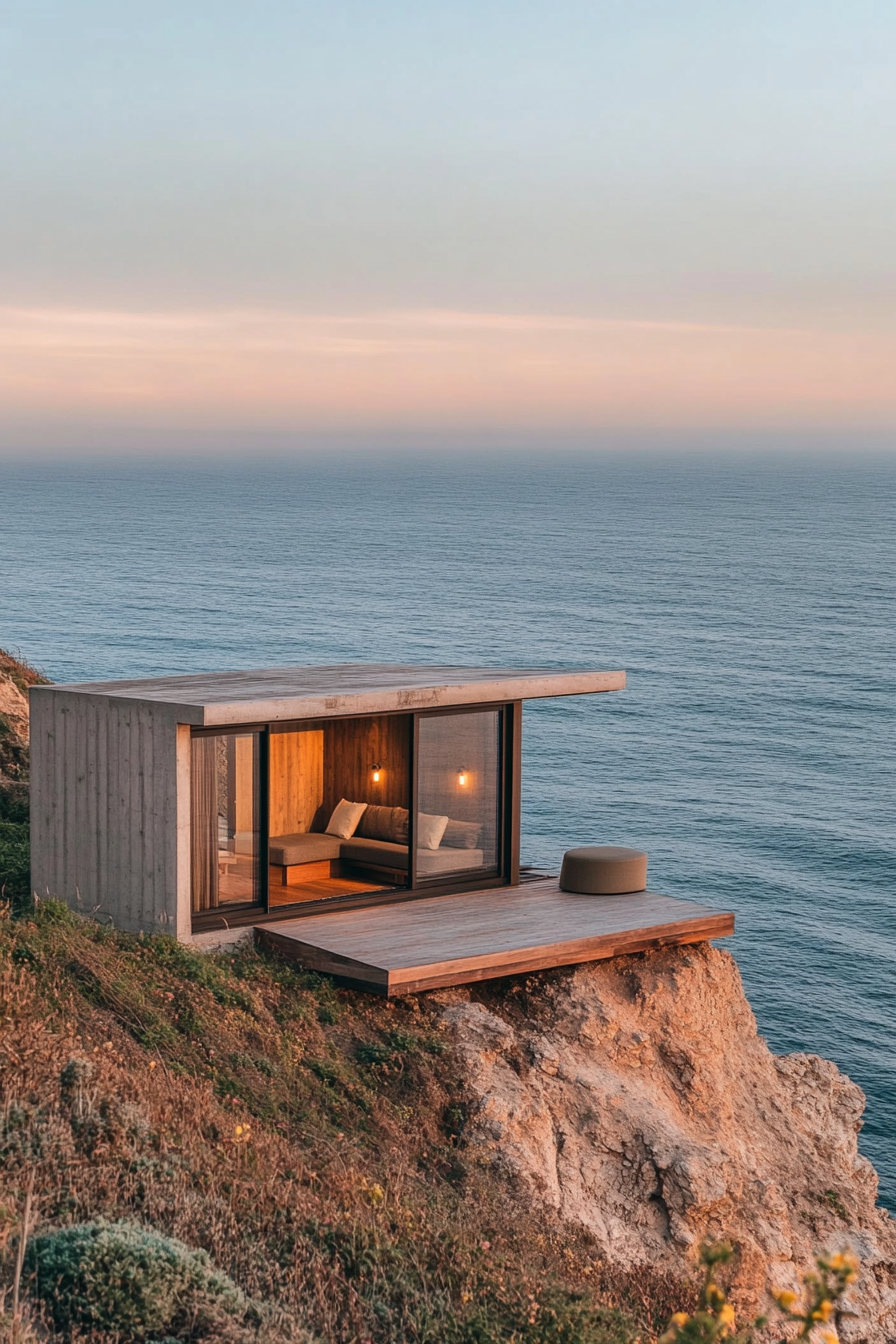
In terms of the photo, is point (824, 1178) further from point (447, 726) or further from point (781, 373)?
point (781, 373)

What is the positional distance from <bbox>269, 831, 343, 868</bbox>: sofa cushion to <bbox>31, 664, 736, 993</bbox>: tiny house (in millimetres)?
16

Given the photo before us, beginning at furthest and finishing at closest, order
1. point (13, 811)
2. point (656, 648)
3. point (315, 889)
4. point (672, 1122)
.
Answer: point (656, 648), point (13, 811), point (315, 889), point (672, 1122)

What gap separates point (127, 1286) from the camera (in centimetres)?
539

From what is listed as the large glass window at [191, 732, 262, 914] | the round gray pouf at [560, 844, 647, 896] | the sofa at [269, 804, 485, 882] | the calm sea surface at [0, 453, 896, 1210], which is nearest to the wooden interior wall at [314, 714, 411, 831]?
the sofa at [269, 804, 485, 882]

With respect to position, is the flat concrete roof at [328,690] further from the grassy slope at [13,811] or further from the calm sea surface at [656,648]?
the calm sea surface at [656,648]

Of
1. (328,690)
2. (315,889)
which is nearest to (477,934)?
(315,889)

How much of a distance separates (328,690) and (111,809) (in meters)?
2.21

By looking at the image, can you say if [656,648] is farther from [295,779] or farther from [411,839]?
[411,839]

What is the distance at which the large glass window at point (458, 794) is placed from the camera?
12852 millimetres

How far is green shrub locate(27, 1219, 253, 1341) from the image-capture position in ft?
17.4

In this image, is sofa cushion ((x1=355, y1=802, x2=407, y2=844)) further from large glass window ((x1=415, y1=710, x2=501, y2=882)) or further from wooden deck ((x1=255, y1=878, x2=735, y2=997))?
wooden deck ((x1=255, y1=878, x2=735, y2=997))

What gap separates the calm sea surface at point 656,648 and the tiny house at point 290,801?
47.2 ft

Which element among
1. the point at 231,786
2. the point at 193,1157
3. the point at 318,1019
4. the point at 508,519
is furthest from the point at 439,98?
the point at 508,519

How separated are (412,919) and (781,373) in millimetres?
70117
